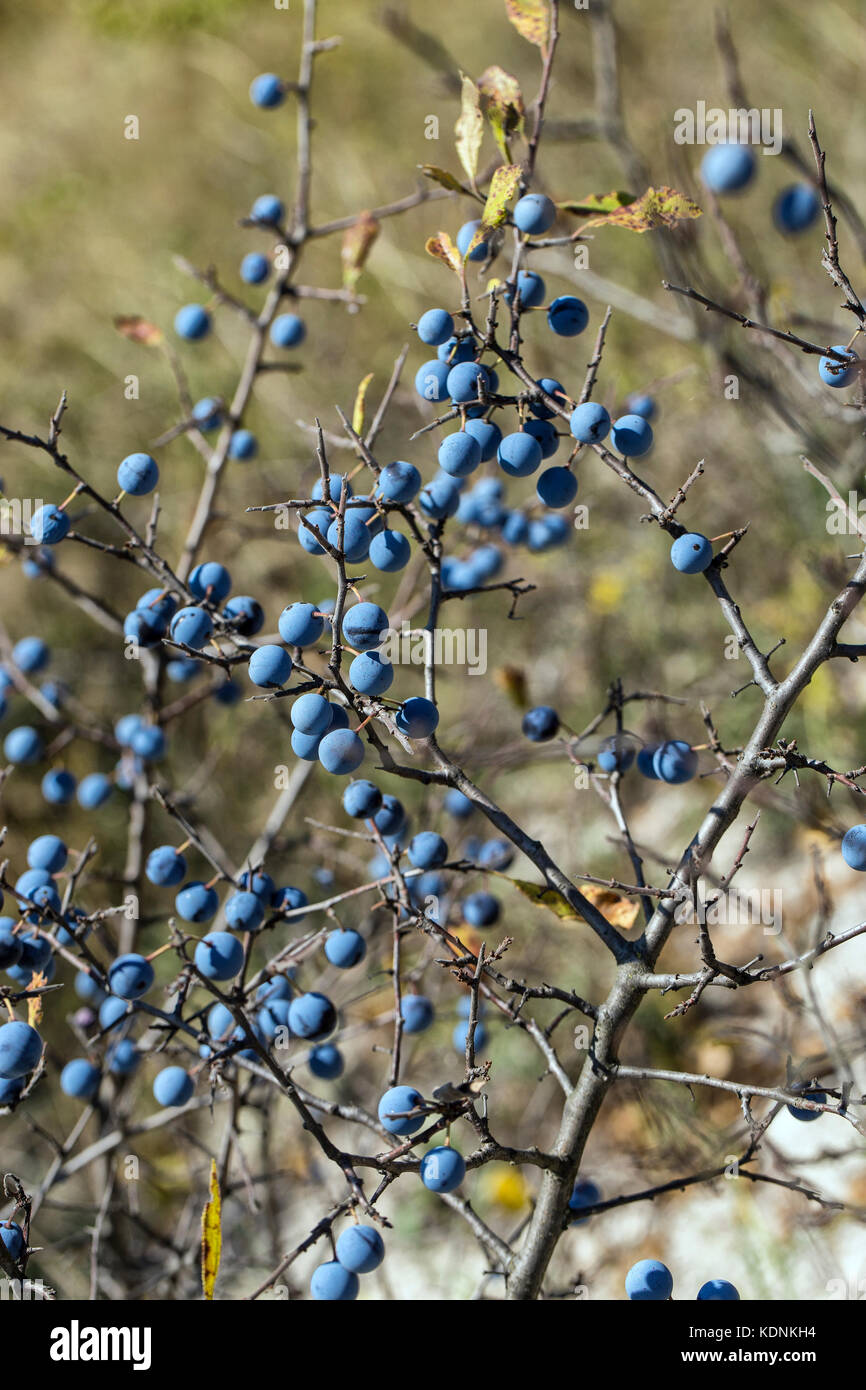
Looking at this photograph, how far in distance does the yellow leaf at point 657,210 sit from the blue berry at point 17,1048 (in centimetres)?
151

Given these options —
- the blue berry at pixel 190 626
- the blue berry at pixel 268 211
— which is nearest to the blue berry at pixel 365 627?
the blue berry at pixel 190 626

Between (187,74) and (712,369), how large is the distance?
664cm

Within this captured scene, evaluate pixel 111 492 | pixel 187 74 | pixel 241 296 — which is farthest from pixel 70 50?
pixel 111 492

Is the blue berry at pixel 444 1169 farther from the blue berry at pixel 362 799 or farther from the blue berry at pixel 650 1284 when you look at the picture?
the blue berry at pixel 362 799

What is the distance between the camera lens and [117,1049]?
2.18 m

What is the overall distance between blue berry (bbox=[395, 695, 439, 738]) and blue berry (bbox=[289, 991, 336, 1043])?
57 centimetres

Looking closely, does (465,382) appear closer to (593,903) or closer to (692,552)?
(692,552)

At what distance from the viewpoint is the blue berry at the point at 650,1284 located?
1515 mm

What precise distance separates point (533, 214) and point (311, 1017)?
4.47 ft

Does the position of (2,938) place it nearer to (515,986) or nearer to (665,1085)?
(515,986)

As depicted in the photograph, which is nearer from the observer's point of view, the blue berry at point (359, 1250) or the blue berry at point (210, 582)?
the blue berry at point (359, 1250)

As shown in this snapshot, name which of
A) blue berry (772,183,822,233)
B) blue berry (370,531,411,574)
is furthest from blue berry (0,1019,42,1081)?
blue berry (772,183,822,233)

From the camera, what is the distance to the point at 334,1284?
4.72 feet

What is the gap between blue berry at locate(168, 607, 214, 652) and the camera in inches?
64.0
